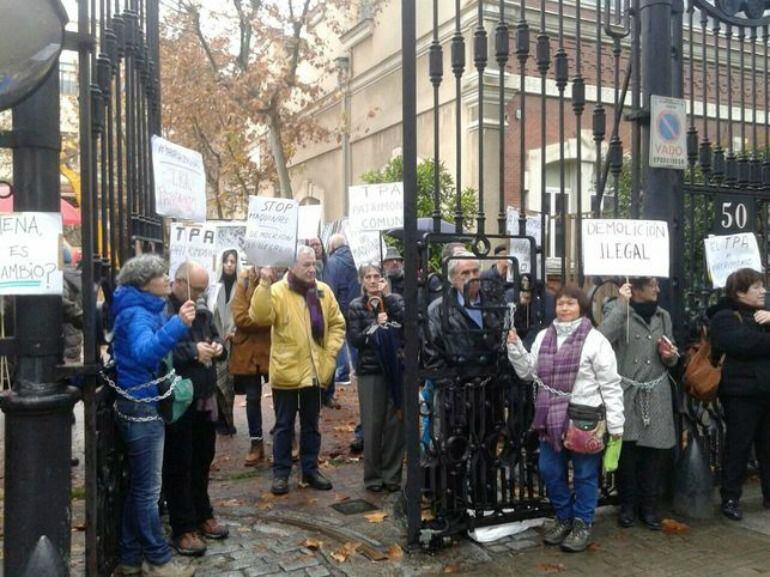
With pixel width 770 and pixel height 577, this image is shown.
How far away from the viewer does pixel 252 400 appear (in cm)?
716

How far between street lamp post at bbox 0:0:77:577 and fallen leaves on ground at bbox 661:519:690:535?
4.02 meters

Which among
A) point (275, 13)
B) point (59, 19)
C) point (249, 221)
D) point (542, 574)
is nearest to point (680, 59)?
point (249, 221)

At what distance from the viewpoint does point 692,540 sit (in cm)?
513

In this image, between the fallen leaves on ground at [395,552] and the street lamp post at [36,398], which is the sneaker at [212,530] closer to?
the fallen leaves on ground at [395,552]

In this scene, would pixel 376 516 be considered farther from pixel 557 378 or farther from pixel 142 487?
pixel 142 487

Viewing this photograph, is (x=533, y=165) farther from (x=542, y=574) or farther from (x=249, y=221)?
(x=542, y=574)

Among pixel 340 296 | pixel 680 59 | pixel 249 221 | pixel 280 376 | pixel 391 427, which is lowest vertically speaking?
pixel 391 427

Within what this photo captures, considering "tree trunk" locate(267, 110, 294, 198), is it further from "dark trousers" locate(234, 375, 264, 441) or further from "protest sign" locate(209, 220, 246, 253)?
"dark trousers" locate(234, 375, 264, 441)

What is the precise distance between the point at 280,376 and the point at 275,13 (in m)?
14.0

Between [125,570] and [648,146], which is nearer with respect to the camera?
[125,570]

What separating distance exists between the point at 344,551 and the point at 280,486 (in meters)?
1.33

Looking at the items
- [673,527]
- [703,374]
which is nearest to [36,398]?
[673,527]

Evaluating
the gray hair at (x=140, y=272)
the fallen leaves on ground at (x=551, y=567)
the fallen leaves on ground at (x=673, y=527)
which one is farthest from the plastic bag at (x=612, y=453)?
the gray hair at (x=140, y=272)

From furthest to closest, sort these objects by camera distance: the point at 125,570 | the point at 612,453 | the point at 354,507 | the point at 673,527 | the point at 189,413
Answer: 1. the point at 354,507
2. the point at 673,527
3. the point at 612,453
4. the point at 189,413
5. the point at 125,570
